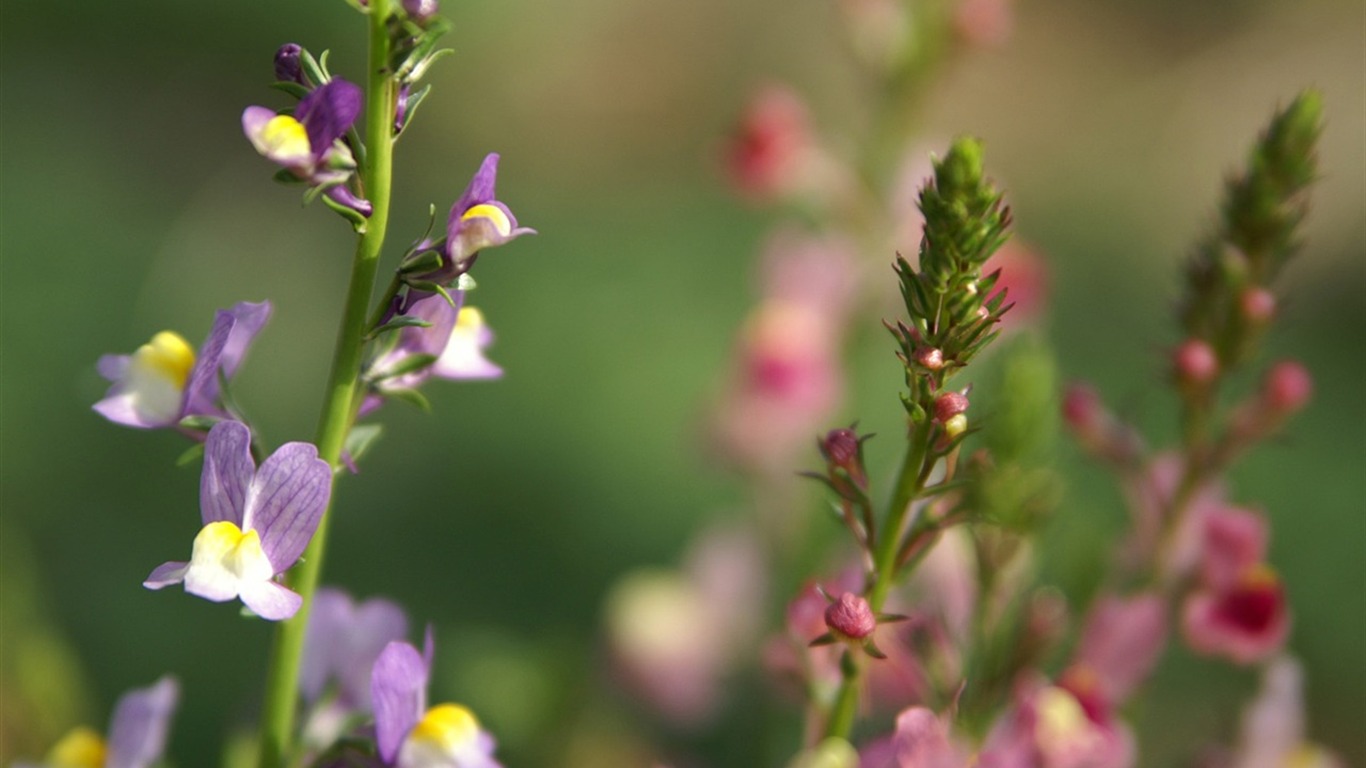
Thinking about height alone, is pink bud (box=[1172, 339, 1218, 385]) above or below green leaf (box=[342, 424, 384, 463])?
above

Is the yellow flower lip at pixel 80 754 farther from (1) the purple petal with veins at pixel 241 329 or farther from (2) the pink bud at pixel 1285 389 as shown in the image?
(2) the pink bud at pixel 1285 389

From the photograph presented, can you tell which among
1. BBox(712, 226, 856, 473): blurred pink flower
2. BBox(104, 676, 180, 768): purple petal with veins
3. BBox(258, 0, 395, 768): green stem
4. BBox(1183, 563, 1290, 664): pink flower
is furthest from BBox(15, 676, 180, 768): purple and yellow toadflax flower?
BBox(712, 226, 856, 473): blurred pink flower

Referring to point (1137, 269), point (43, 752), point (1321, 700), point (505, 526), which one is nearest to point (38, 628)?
point (43, 752)

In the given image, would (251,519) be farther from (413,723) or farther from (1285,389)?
(1285,389)

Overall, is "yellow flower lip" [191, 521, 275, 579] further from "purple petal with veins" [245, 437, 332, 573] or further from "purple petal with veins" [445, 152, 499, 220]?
"purple petal with veins" [445, 152, 499, 220]

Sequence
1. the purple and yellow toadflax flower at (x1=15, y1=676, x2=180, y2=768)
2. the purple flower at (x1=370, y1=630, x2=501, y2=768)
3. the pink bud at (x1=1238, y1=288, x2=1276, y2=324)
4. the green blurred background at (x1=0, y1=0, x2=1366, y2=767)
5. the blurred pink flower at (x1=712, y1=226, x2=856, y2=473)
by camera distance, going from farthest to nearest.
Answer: the green blurred background at (x1=0, y1=0, x2=1366, y2=767) < the blurred pink flower at (x1=712, y1=226, x2=856, y2=473) < the pink bud at (x1=1238, y1=288, x2=1276, y2=324) < the purple and yellow toadflax flower at (x1=15, y1=676, x2=180, y2=768) < the purple flower at (x1=370, y1=630, x2=501, y2=768)

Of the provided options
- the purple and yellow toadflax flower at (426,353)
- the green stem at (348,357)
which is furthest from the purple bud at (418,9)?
the purple and yellow toadflax flower at (426,353)
